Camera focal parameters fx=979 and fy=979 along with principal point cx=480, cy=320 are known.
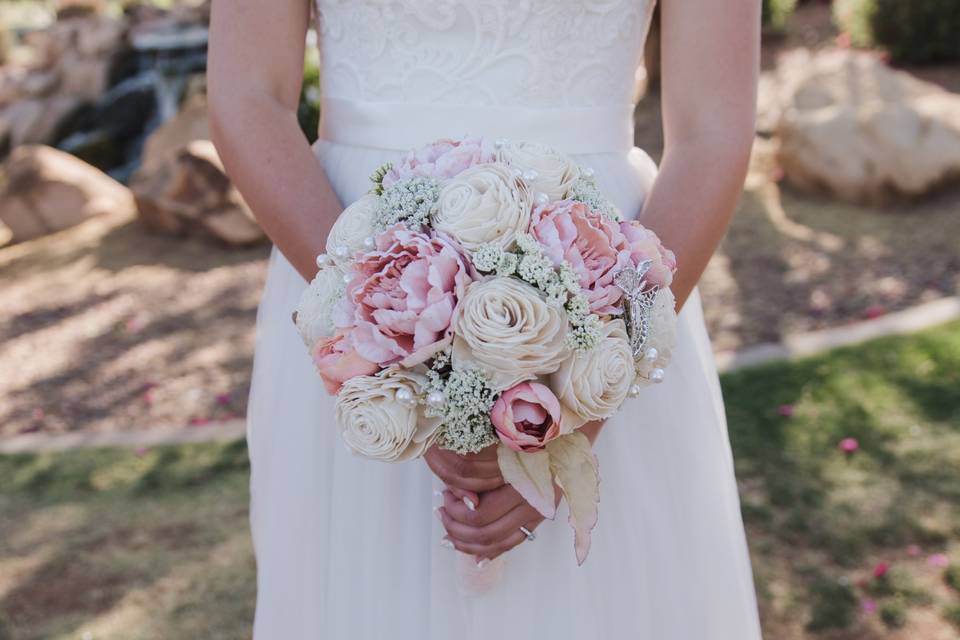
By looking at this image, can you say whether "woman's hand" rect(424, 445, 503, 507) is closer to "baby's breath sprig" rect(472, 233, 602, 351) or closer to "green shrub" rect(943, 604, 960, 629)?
"baby's breath sprig" rect(472, 233, 602, 351)

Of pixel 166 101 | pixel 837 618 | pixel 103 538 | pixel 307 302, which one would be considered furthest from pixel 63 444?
pixel 166 101

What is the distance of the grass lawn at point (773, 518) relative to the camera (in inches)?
138

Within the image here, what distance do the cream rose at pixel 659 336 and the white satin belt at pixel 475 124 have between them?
1.66 ft

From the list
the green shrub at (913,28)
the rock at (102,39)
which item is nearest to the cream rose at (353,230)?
the green shrub at (913,28)

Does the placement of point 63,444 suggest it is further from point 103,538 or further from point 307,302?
point 307,302

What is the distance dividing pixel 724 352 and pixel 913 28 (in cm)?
590

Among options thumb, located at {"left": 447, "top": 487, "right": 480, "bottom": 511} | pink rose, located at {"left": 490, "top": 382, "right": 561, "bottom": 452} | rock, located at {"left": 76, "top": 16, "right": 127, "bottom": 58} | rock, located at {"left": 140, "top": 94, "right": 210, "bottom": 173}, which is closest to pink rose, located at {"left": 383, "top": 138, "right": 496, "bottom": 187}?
pink rose, located at {"left": 490, "top": 382, "right": 561, "bottom": 452}

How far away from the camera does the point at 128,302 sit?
23.5 ft

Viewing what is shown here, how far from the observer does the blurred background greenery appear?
145 inches

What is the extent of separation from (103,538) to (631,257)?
11.3ft

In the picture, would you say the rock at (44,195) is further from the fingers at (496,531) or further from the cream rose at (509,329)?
the cream rose at (509,329)

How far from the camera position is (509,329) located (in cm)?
123

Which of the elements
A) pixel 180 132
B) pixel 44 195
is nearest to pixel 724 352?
pixel 180 132

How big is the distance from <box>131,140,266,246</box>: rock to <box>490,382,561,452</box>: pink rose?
6.82 meters
